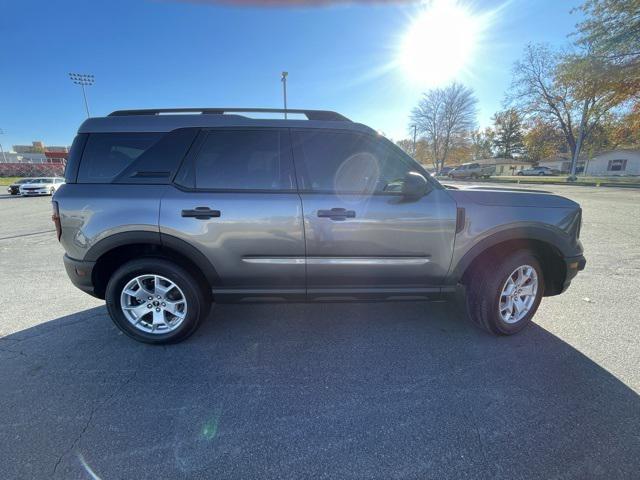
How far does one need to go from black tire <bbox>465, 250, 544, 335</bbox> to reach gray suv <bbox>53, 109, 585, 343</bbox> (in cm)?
1

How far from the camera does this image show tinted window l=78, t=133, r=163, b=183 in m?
2.62

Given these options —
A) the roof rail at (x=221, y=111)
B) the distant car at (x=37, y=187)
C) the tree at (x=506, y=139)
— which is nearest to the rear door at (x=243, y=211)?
the roof rail at (x=221, y=111)

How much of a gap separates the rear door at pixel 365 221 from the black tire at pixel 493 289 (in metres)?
0.42

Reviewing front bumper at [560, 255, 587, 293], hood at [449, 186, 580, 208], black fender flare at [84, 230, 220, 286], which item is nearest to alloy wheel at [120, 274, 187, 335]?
black fender flare at [84, 230, 220, 286]

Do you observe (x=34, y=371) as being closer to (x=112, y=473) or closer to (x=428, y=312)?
(x=112, y=473)

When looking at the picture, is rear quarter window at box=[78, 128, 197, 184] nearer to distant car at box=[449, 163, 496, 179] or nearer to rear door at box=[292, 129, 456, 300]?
rear door at box=[292, 129, 456, 300]

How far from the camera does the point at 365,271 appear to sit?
2.75m

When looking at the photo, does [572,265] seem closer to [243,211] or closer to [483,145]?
[243,211]

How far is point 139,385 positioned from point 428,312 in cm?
296

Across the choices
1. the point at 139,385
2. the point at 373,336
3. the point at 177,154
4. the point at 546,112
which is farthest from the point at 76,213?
the point at 546,112

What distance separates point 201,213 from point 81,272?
129 centimetres

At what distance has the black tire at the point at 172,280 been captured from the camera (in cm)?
271

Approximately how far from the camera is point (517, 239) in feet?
9.55

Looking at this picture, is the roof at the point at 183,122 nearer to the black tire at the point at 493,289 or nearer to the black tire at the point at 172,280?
the black tire at the point at 172,280
